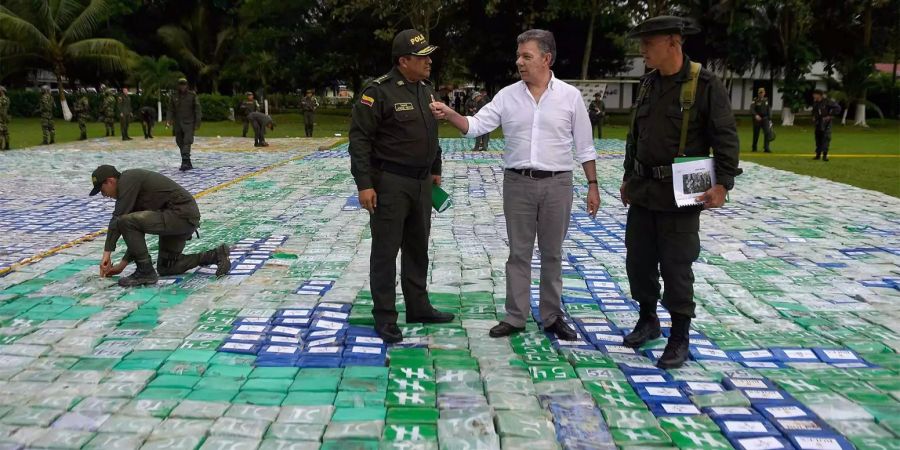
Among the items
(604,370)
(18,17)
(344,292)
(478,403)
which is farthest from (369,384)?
(18,17)

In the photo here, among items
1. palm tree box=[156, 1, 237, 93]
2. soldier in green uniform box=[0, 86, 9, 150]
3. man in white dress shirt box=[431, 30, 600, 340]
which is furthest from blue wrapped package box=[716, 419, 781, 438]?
palm tree box=[156, 1, 237, 93]

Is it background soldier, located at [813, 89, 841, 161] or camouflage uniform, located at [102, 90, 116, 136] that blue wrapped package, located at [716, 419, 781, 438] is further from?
camouflage uniform, located at [102, 90, 116, 136]

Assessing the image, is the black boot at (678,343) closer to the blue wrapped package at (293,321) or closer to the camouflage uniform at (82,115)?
the blue wrapped package at (293,321)

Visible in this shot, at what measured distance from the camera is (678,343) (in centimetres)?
441

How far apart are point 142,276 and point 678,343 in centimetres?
428

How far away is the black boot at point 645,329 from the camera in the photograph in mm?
4738

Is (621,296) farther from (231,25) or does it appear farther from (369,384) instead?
(231,25)

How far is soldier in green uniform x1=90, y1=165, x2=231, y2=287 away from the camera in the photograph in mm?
6145

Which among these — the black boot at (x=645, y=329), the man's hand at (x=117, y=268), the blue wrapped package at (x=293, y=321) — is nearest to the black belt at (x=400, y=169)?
the blue wrapped package at (x=293, y=321)

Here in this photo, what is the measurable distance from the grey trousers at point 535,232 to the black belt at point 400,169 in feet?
1.84

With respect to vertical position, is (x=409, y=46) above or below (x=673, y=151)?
above

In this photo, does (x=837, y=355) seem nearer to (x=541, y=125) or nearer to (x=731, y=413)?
(x=731, y=413)

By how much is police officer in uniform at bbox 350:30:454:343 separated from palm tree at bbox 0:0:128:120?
37.0 metres

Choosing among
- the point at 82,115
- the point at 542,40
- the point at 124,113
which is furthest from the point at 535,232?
the point at 82,115
